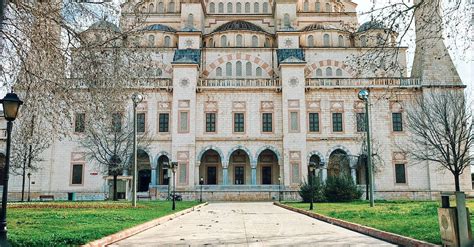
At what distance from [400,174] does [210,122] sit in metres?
17.2

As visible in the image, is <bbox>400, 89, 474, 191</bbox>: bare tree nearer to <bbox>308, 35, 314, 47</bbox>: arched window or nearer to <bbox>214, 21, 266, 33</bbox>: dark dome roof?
<bbox>308, 35, 314, 47</bbox>: arched window

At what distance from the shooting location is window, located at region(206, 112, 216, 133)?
3991 cm

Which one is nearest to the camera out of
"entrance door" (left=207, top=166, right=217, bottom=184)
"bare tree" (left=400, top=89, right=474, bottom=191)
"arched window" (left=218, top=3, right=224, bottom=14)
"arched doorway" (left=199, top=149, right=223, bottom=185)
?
"bare tree" (left=400, top=89, right=474, bottom=191)

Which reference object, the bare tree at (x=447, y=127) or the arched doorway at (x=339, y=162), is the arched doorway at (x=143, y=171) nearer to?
the arched doorway at (x=339, y=162)

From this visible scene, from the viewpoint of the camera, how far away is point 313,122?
3991cm

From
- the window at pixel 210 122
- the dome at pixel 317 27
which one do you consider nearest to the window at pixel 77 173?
the window at pixel 210 122

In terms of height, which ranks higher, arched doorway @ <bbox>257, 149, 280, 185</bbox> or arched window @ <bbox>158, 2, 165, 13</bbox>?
arched window @ <bbox>158, 2, 165, 13</bbox>

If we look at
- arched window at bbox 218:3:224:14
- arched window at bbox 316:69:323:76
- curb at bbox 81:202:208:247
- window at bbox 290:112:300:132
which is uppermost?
arched window at bbox 218:3:224:14

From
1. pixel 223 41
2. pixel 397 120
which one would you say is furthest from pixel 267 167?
pixel 223 41

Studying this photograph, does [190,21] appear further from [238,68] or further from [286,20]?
[286,20]

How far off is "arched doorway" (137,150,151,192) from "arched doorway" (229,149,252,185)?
756 cm

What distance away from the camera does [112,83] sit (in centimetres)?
1177

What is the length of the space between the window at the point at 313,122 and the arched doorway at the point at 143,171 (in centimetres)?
1489

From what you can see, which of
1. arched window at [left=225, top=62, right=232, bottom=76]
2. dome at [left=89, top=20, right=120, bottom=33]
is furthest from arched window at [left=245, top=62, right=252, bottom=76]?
A: dome at [left=89, top=20, right=120, bottom=33]
